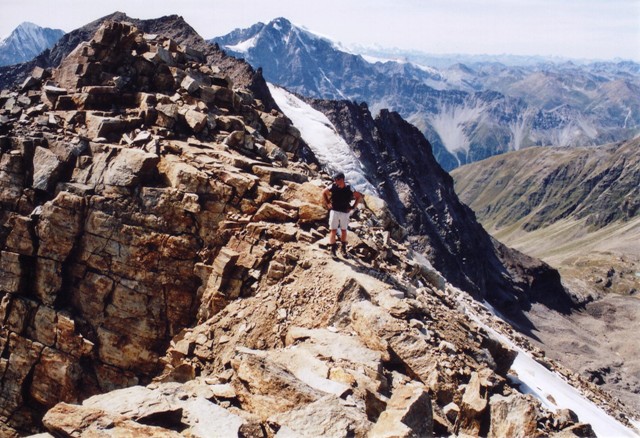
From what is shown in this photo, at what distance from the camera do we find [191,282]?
24.0 metres

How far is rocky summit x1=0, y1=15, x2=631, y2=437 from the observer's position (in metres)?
15.3

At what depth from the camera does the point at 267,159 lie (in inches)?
1133

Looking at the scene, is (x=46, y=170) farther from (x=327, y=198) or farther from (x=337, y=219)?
(x=337, y=219)

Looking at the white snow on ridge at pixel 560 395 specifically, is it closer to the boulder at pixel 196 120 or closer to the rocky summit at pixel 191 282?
the rocky summit at pixel 191 282

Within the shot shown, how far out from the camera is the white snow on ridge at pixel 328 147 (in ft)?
222

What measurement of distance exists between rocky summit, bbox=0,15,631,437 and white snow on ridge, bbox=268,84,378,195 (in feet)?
117

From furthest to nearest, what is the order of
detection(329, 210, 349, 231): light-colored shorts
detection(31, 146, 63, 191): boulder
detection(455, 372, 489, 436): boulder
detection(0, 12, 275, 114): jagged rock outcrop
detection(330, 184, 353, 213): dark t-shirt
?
detection(0, 12, 275, 114): jagged rock outcrop < detection(31, 146, 63, 191): boulder < detection(330, 184, 353, 213): dark t-shirt < detection(329, 210, 349, 231): light-colored shorts < detection(455, 372, 489, 436): boulder

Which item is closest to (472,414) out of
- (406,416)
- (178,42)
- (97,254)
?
(406,416)

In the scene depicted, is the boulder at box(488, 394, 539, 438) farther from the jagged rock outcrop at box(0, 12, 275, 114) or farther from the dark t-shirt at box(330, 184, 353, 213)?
the jagged rock outcrop at box(0, 12, 275, 114)

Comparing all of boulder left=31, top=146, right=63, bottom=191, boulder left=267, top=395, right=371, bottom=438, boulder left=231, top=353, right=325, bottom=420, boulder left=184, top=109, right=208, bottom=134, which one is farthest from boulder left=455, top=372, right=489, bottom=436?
boulder left=31, top=146, right=63, bottom=191

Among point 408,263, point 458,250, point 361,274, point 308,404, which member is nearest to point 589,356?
point 458,250

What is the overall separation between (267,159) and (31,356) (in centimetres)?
1469

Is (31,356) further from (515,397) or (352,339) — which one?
(515,397)

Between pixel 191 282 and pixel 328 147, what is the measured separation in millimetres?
53501
